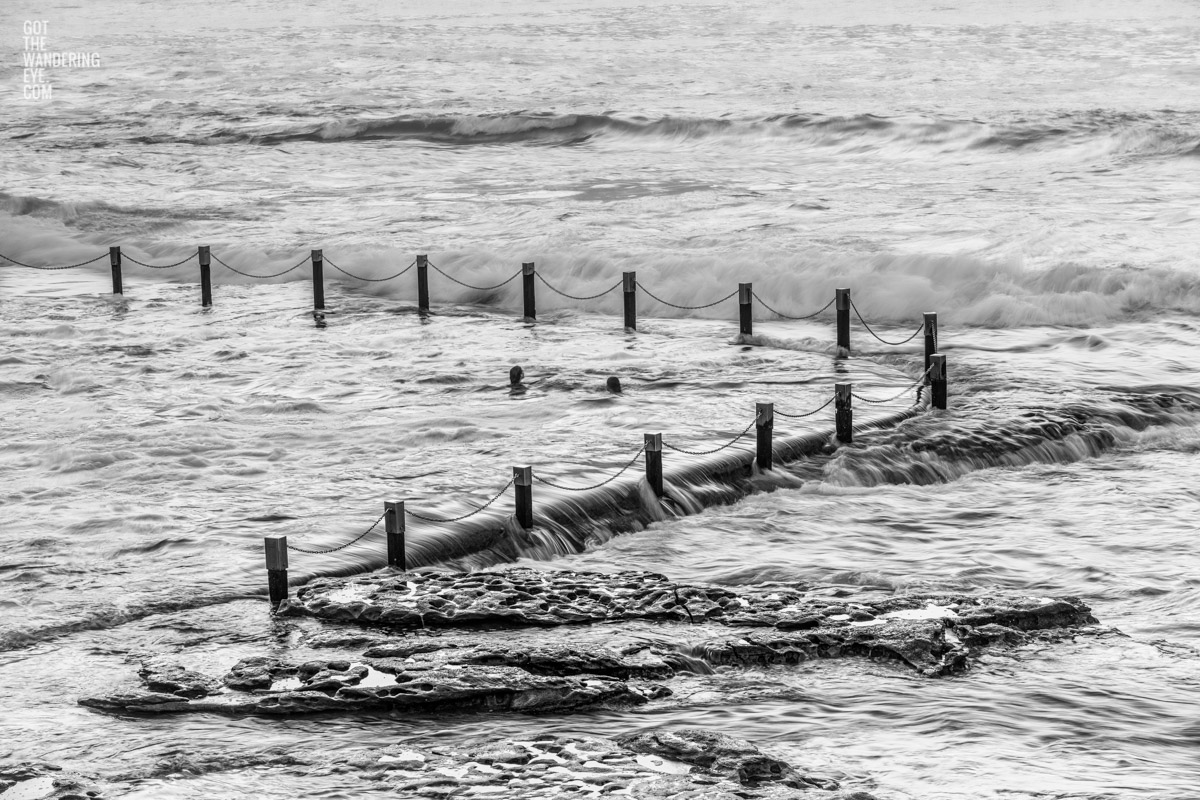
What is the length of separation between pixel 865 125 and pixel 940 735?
30435mm

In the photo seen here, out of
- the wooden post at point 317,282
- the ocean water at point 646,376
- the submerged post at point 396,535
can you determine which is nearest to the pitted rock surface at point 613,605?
the submerged post at point 396,535

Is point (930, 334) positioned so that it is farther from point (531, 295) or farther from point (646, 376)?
point (531, 295)

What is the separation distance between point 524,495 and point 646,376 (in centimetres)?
609

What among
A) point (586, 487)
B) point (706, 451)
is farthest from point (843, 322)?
point (586, 487)

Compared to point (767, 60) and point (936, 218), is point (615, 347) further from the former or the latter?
point (767, 60)

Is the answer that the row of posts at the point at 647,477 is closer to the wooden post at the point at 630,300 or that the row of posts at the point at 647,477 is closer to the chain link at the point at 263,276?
the wooden post at the point at 630,300

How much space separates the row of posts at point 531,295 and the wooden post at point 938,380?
121 inches

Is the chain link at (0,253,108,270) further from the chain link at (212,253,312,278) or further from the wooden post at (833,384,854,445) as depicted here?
the wooden post at (833,384,854,445)

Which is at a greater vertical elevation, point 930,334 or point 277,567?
point 930,334

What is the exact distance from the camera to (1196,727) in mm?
9148

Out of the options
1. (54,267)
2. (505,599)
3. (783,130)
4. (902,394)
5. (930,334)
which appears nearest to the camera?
(505,599)

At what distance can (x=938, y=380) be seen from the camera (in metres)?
A: 16.4

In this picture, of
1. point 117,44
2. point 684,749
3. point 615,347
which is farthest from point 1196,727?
point 117,44

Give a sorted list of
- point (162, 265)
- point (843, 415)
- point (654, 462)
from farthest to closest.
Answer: point (162, 265)
point (843, 415)
point (654, 462)
